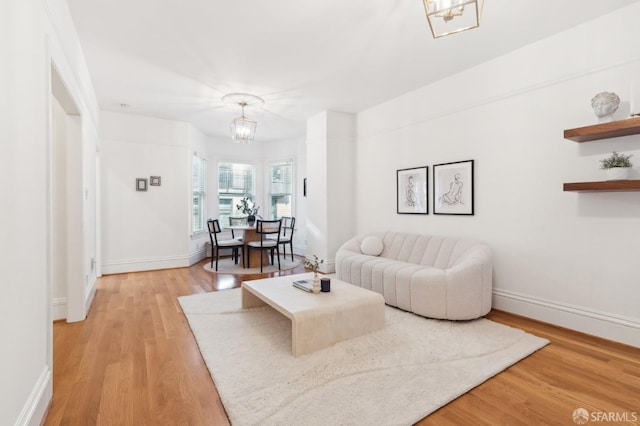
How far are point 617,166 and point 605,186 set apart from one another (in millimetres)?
182

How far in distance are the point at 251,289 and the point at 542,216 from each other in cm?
312

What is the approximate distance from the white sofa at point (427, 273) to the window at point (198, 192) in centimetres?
374

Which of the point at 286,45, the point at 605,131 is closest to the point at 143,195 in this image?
the point at 286,45

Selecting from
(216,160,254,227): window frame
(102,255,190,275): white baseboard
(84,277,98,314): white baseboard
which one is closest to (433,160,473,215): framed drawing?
(84,277,98,314): white baseboard

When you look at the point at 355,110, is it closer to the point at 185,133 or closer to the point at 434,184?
the point at 434,184

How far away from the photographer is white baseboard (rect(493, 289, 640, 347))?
2676 mm

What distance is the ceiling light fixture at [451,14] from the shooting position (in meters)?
1.80

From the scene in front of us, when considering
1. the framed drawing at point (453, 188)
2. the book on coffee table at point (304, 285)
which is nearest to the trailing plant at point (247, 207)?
the book on coffee table at point (304, 285)

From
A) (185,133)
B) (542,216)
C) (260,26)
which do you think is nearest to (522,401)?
(542,216)

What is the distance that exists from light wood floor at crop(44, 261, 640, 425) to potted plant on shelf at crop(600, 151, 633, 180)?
145cm

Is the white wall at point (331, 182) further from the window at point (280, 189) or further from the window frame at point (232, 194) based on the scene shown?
the window frame at point (232, 194)

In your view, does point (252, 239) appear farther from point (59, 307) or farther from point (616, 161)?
point (616, 161)

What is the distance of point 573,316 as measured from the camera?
300cm

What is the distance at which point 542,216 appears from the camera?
322cm
